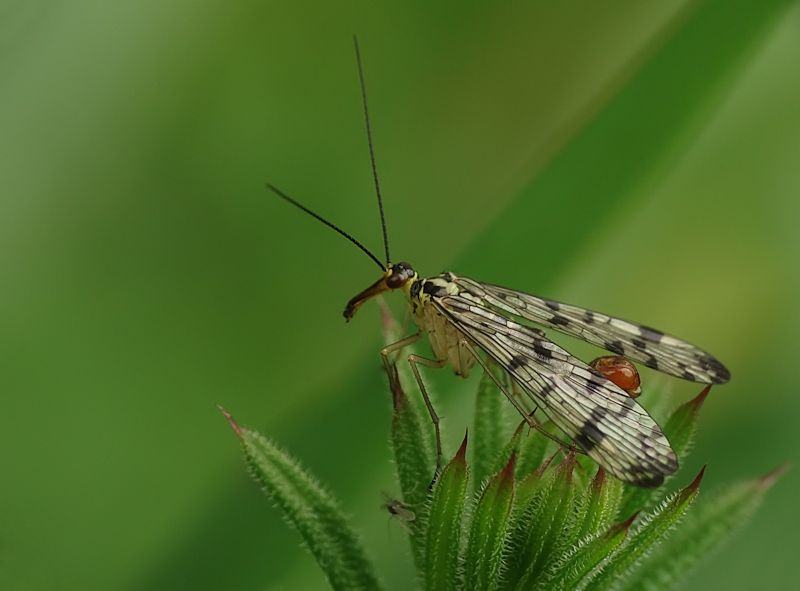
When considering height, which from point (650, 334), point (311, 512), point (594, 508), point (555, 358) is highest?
point (650, 334)

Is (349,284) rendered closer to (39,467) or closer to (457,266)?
(457,266)

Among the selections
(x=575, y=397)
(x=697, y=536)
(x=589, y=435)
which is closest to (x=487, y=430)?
(x=589, y=435)

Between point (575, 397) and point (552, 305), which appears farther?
point (552, 305)

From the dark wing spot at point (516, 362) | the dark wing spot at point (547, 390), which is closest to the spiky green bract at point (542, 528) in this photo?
the dark wing spot at point (547, 390)

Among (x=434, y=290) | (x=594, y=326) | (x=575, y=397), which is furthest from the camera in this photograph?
(x=594, y=326)

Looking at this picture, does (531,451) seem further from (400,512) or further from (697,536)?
(697,536)

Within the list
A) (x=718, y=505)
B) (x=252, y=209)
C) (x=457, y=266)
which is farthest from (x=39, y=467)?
(x=718, y=505)

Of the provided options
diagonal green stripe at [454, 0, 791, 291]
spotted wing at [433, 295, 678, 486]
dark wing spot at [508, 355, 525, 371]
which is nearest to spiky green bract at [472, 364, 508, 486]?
spotted wing at [433, 295, 678, 486]
